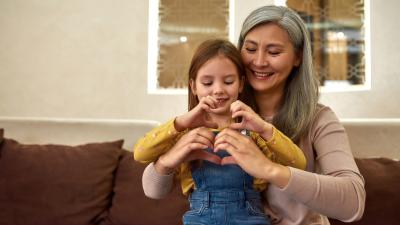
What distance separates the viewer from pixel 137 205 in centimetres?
193

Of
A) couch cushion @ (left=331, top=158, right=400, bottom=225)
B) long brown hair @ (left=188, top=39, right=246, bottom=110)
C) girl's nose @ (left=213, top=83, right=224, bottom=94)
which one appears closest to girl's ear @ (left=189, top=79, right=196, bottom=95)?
long brown hair @ (left=188, top=39, right=246, bottom=110)

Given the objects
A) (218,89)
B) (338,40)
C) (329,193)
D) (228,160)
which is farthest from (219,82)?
(338,40)

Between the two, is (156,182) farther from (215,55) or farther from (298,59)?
(298,59)

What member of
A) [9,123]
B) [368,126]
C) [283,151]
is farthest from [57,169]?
[368,126]

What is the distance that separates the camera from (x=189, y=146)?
1.14m

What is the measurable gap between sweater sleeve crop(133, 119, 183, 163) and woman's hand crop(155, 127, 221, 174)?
0.02 metres

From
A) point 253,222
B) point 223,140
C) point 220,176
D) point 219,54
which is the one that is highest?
point 219,54

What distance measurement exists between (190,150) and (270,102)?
1.41ft

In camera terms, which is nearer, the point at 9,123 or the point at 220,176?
the point at 220,176

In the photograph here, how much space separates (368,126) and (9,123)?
1.98m

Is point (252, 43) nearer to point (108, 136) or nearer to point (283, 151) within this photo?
point (283, 151)

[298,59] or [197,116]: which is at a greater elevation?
[298,59]

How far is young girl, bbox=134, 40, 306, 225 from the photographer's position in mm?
1164

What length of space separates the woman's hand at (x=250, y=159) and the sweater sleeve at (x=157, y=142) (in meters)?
0.14
